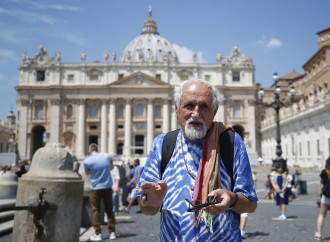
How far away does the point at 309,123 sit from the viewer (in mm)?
30953

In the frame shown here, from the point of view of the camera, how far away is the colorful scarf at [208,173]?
6.38 ft

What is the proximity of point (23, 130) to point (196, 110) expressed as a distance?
52.5 metres

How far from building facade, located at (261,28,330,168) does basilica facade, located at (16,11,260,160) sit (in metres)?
7.98

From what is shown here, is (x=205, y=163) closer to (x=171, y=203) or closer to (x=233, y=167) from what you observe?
(x=233, y=167)

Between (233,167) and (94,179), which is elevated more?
(233,167)

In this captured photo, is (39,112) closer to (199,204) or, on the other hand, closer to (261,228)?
(261,228)

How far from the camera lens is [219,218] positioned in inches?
78.4

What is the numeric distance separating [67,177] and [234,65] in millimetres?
50927

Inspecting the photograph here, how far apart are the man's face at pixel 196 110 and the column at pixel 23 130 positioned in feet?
170

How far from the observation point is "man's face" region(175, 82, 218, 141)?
208 cm

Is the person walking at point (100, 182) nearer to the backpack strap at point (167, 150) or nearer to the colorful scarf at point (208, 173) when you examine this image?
the backpack strap at point (167, 150)

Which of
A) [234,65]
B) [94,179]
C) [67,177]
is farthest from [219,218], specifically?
[234,65]

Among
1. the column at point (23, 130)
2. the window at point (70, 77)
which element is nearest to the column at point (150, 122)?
the window at point (70, 77)

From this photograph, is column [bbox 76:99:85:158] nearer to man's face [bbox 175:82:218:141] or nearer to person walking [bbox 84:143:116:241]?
person walking [bbox 84:143:116:241]
